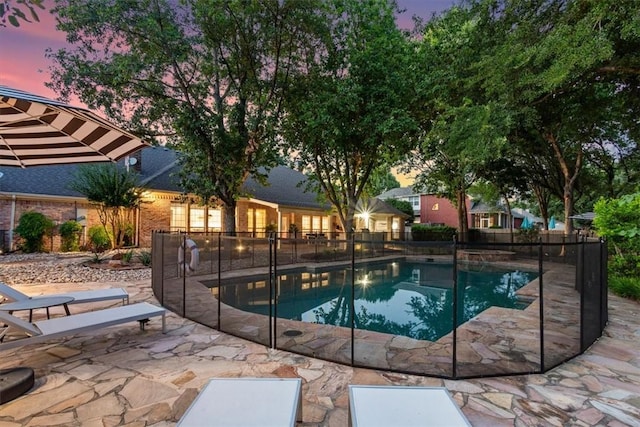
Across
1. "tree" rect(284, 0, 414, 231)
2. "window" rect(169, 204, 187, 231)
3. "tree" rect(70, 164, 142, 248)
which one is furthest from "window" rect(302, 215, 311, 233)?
"tree" rect(70, 164, 142, 248)

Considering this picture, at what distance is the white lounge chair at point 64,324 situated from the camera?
10.1ft

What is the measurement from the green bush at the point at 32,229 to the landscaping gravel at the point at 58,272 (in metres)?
1.34

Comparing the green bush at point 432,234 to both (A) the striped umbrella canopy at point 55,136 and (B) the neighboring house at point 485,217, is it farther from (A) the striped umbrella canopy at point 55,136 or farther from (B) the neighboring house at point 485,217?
(A) the striped umbrella canopy at point 55,136

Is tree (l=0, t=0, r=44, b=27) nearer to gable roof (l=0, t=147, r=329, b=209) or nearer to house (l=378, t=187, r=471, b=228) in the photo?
gable roof (l=0, t=147, r=329, b=209)

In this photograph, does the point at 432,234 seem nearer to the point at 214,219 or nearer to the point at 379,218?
the point at 379,218

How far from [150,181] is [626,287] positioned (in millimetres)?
17135

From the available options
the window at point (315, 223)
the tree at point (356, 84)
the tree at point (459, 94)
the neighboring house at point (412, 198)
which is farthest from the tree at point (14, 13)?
the neighboring house at point (412, 198)

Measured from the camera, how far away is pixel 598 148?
1745 centimetres

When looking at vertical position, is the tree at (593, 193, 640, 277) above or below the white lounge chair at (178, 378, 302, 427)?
above

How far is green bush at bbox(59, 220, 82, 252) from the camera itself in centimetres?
1309

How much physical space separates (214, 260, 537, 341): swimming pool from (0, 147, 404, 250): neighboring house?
2112 mm

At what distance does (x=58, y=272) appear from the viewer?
893cm

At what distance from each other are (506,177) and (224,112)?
16.3 metres

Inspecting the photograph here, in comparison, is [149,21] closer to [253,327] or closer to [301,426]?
[253,327]
